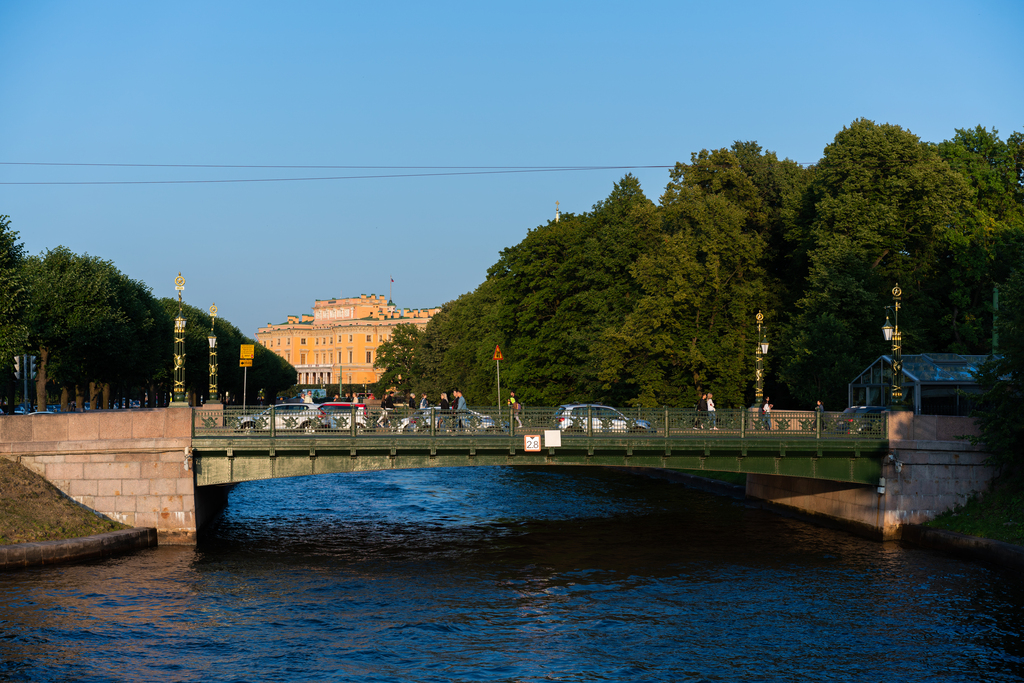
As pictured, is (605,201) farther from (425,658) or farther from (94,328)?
(425,658)

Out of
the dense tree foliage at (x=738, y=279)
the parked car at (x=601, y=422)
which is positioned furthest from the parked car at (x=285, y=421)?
the dense tree foliage at (x=738, y=279)

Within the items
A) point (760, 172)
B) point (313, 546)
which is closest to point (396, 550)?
Result: point (313, 546)

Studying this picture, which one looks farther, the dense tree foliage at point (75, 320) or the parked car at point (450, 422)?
the dense tree foliage at point (75, 320)

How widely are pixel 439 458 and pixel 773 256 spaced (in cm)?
3598

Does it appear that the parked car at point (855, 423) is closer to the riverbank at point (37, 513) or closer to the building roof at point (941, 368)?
the building roof at point (941, 368)

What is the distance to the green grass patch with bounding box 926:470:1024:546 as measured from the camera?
87.3ft

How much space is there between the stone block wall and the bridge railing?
3.73 feet

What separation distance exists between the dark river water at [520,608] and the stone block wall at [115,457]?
1804 mm

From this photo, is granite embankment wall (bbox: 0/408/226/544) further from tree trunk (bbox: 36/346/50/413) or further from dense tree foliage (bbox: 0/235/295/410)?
tree trunk (bbox: 36/346/50/413)

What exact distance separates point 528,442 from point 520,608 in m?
6.69

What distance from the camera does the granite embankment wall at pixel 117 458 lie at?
91.0 ft

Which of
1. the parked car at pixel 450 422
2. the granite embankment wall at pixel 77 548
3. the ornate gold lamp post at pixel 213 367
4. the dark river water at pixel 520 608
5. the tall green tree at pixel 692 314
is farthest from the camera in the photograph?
the tall green tree at pixel 692 314

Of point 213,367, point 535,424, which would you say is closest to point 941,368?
point 535,424

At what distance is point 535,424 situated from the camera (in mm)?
28641
